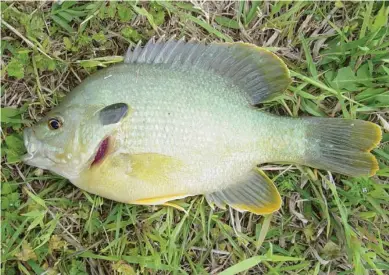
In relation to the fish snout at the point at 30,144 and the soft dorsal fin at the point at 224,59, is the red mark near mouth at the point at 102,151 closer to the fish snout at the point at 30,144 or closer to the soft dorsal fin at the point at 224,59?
the fish snout at the point at 30,144

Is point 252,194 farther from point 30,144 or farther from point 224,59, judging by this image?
point 30,144

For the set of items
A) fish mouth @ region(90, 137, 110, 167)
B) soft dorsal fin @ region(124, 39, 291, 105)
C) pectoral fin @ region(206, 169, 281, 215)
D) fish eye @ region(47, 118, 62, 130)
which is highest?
soft dorsal fin @ region(124, 39, 291, 105)

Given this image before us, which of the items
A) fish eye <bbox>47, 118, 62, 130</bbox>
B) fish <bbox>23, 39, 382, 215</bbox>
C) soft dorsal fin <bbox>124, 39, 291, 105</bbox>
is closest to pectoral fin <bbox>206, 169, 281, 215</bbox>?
fish <bbox>23, 39, 382, 215</bbox>

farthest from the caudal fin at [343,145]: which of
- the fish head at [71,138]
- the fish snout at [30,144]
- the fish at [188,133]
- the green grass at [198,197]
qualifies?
the fish snout at [30,144]

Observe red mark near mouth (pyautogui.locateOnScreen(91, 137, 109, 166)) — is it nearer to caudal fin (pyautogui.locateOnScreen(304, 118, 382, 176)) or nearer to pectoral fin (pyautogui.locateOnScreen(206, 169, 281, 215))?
pectoral fin (pyautogui.locateOnScreen(206, 169, 281, 215))

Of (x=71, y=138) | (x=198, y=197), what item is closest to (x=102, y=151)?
(x=71, y=138)

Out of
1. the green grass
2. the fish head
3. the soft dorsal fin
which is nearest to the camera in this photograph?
the fish head
